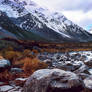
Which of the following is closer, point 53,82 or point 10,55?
point 53,82

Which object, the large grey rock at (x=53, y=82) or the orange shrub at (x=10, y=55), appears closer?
the large grey rock at (x=53, y=82)

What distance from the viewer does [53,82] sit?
4.44m

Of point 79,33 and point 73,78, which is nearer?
point 73,78

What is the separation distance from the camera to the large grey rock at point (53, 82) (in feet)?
14.2

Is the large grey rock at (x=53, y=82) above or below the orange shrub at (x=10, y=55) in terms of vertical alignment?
above

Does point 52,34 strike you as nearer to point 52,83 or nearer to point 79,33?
point 79,33

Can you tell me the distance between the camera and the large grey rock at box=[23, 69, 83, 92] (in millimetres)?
4337

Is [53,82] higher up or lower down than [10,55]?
higher up

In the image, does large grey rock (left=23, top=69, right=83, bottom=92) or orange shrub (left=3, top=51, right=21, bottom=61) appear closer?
large grey rock (left=23, top=69, right=83, bottom=92)

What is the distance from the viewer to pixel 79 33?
19962 centimetres

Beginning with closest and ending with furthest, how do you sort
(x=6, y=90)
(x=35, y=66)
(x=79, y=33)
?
(x=6, y=90) → (x=35, y=66) → (x=79, y=33)

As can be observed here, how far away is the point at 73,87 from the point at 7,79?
355 centimetres

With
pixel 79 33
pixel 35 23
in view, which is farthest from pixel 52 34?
pixel 79 33

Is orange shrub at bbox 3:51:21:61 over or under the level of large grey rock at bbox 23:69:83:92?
under
